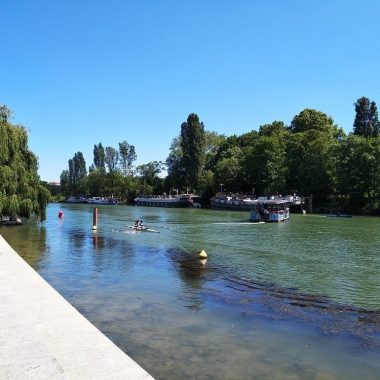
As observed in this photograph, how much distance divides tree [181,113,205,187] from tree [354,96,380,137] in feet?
142

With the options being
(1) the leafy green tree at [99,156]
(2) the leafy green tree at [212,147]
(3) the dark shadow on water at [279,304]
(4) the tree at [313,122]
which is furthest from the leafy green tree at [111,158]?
(3) the dark shadow on water at [279,304]

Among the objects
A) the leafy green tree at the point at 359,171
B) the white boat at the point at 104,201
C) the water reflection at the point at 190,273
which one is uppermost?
the leafy green tree at the point at 359,171

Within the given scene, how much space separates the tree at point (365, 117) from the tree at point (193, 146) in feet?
142

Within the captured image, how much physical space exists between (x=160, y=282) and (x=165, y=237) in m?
21.7

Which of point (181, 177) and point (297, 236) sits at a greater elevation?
point (181, 177)

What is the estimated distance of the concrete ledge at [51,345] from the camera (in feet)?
23.6

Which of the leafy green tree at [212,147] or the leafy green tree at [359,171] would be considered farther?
the leafy green tree at [212,147]

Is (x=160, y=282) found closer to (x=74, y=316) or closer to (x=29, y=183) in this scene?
(x=74, y=316)

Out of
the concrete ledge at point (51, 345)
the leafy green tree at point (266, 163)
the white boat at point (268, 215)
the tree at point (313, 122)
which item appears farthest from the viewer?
the tree at point (313, 122)

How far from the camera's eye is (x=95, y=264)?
2436cm

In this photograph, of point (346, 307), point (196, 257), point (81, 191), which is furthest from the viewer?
point (81, 191)

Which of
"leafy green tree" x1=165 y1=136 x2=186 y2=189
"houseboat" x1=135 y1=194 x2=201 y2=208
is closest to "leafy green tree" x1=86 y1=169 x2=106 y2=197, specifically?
"leafy green tree" x1=165 y1=136 x2=186 y2=189

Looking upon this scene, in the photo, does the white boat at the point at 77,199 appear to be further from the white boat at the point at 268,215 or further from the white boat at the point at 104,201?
the white boat at the point at 268,215

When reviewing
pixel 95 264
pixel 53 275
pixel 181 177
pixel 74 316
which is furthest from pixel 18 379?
pixel 181 177
